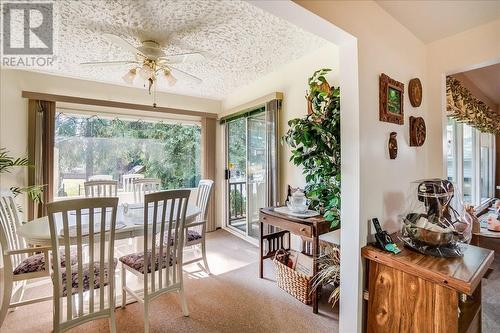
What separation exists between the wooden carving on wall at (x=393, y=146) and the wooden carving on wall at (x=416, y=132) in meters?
0.27

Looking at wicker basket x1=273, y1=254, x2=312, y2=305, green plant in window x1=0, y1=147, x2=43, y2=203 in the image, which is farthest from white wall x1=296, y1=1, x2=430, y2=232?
green plant in window x1=0, y1=147, x2=43, y2=203

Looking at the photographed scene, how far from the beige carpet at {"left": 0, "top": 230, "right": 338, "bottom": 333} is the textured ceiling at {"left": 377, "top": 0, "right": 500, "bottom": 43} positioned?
2372 mm

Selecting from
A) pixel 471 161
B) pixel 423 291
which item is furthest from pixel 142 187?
pixel 471 161

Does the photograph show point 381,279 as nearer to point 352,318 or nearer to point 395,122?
point 352,318

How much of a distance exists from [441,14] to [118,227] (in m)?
2.92

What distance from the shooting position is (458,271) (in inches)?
48.3

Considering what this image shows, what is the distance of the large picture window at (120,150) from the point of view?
3594mm

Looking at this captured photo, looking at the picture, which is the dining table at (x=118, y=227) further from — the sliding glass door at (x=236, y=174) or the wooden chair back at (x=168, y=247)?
the sliding glass door at (x=236, y=174)

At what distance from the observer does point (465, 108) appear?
2.90 metres

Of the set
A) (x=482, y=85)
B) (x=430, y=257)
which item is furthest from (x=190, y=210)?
(x=482, y=85)

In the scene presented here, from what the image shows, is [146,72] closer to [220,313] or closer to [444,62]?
[220,313]

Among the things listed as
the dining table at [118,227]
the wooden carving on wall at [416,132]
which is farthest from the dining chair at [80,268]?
the wooden carving on wall at [416,132]

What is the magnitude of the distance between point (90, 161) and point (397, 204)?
419 cm

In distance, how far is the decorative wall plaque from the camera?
1876 mm
